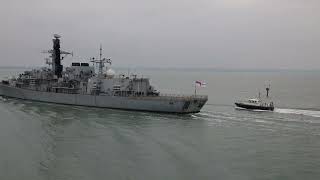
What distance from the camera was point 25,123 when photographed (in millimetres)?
50906

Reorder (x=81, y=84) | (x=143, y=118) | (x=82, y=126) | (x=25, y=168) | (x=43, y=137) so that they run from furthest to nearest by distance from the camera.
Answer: (x=81, y=84) < (x=143, y=118) < (x=82, y=126) < (x=43, y=137) < (x=25, y=168)

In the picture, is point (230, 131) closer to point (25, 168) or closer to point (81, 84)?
point (25, 168)

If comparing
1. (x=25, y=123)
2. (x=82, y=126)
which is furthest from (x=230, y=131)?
(x=25, y=123)

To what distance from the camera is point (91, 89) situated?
6850 cm

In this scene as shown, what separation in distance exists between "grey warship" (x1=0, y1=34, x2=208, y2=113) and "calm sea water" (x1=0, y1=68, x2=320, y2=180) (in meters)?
2.31

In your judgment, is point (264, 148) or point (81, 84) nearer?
point (264, 148)

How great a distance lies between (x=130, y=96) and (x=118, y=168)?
107ft

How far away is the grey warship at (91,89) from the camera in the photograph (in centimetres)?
6028

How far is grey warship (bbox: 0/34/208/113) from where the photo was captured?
2373 inches

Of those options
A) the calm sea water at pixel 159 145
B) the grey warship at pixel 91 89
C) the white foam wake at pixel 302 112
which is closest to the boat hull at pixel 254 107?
the white foam wake at pixel 302 112

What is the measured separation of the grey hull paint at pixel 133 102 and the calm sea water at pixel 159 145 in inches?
71.9

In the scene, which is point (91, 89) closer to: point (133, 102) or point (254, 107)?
point (133, 102)

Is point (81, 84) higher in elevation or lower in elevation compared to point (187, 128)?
higher

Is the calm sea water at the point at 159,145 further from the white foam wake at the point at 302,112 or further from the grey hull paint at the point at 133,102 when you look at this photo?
the grey hull paint at the point at 133,102
